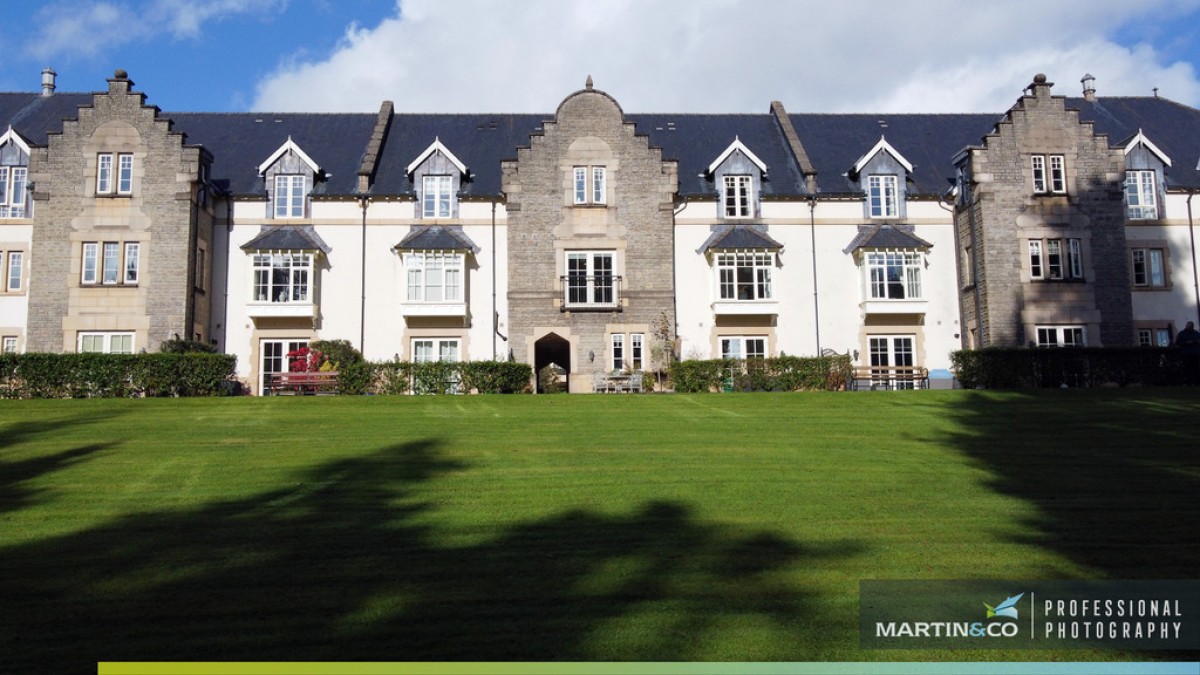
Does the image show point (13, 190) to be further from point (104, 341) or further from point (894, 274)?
point (894, 274)

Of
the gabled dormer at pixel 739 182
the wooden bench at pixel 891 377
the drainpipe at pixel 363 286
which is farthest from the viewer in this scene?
the gabled dormer at pixel 739 182

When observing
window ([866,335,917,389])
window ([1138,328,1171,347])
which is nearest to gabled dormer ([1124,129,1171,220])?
window ([1138,328,1171,347])

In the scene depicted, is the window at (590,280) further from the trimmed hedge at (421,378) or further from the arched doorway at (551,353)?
the trimmed hedge at (421,378)

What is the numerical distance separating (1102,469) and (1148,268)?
84.4 ft

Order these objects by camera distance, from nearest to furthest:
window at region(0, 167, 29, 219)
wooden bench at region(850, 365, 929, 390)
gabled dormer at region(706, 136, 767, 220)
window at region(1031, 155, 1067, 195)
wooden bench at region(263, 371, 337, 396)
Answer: wooden bench at region(263, 371, 337, 396) < wooden bench at region(850, 365, 929, 390) < window at region(0, 167, 29, 219) < window at region(1031, 155, 1067, 195) < gabled dormer at region(706, 136, 767, 220)

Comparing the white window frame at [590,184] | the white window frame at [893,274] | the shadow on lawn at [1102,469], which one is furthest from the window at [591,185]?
the shadow on lawn at [1102,469]

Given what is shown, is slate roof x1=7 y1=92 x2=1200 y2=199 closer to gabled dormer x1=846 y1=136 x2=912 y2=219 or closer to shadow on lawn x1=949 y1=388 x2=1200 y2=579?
gabled dormer x1=846 y1=136 x2=912 y2=219

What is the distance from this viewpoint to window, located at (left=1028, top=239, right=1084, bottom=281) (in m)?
34.8

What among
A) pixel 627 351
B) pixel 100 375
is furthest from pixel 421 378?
pixel 627 351

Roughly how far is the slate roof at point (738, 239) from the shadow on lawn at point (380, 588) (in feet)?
78.3

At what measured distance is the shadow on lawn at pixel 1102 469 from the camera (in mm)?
10672

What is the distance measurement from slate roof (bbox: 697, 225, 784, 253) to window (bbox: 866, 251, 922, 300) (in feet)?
13.1

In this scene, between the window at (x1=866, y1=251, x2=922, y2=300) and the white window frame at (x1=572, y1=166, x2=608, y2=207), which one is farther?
the window at (x1=866, y1=251, x2=922, y2=300)

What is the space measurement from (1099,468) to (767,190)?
2360 cm
